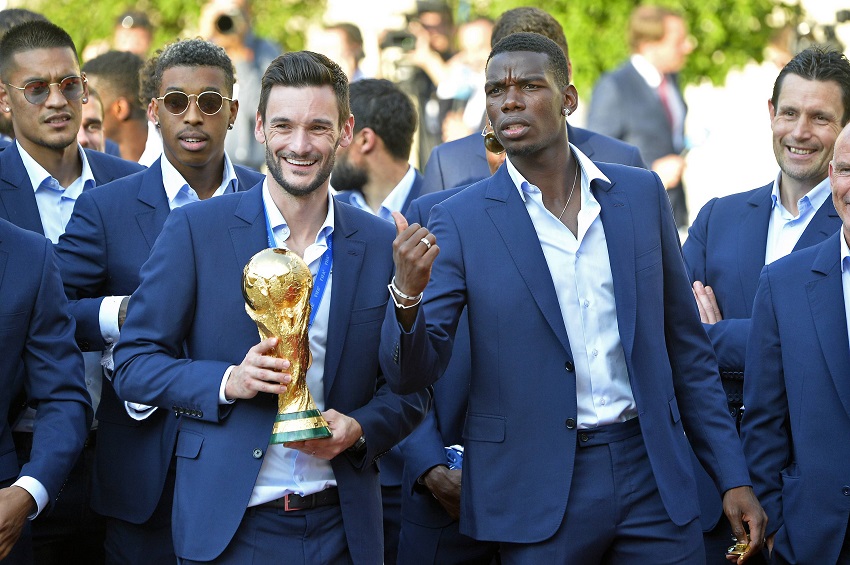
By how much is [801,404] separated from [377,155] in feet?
10.8

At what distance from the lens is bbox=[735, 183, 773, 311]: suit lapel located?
6.14 meters

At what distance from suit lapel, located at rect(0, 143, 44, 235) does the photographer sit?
5.93 m

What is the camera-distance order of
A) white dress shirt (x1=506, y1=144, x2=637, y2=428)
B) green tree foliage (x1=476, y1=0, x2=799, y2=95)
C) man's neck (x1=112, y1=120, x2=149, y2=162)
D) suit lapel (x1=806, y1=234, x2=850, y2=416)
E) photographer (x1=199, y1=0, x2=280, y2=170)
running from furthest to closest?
green tree foliage (x1=476, y1=0, x2=799, y2=95) < photographer (x1=199, y1=0, x2=280, y2=170) < man's neck (x1=112, y1=120, x2=149, y2=162) < suit lapel (x1=806, y1=234, x2=850, y2=416) < white dress shirt (x1=506, y1=144, x2=637, y2=428)

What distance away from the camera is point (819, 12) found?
17.4 m

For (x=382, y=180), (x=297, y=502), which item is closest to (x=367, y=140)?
(x=382, y=180)

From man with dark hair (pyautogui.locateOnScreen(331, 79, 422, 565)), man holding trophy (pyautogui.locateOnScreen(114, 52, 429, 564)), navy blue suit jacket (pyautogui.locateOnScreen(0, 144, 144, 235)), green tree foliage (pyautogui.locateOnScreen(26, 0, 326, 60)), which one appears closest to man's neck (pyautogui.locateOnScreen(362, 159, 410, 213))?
man with dark hair (pyautogui.locateOnScreen(331, 79, 422, 565))

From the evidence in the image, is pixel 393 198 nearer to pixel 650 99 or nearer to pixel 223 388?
pixel 223 388

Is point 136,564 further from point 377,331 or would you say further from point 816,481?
point 816,481

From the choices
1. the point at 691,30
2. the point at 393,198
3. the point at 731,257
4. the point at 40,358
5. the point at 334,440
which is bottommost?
the point at 334,440

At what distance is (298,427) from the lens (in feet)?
14.4

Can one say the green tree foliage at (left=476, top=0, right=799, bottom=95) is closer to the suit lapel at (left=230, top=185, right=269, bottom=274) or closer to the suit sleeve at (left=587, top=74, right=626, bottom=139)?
the suit sleeve at (left=587, top=74, right=626, bottom=139)

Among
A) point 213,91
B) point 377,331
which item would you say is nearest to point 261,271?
point 377,331

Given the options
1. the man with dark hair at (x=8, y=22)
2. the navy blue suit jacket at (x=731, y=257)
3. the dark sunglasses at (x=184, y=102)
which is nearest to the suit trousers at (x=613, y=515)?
the navy blue suit jacket at (x=731, y=257)

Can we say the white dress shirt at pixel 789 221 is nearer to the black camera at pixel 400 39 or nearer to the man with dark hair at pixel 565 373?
the man with dark hair at pixel 565 373
